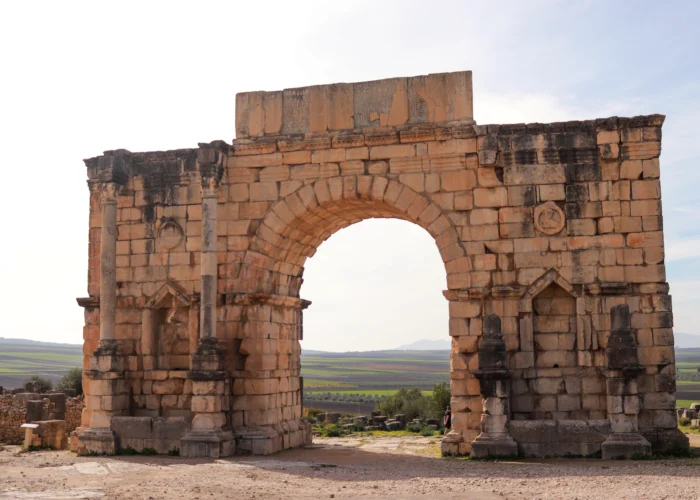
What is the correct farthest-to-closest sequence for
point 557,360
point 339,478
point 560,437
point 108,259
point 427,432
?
point 427,432
point 108,259
point 557,360
point 560,437
point 339,478

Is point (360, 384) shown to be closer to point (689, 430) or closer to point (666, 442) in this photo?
point (689, 430)

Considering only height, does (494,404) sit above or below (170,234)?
below

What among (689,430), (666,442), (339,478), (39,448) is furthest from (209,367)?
(689,430)

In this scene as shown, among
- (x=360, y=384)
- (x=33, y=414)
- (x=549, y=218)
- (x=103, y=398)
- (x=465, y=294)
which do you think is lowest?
(x=360, y=384)

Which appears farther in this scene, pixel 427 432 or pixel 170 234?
pixel 427 432

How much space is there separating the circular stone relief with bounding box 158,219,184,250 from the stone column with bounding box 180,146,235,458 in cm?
70

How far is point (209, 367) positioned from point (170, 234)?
2452 mm

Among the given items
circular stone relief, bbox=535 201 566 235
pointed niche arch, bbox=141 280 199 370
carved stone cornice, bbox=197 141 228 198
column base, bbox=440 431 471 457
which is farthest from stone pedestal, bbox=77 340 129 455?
circular stone relief, bbox=535 201 566 235

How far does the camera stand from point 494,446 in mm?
12281

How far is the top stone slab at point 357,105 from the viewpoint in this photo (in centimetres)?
1363

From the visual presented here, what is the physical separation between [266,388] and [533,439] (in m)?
4.23

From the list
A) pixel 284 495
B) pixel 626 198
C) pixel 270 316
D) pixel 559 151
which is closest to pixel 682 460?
pixel 626 198

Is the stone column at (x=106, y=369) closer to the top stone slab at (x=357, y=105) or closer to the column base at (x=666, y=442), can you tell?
the top stone slab at (x=357, y=105)

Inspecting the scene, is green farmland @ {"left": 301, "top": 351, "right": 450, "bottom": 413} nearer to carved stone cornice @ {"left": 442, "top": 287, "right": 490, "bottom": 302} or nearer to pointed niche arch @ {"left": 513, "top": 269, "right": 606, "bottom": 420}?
carved stone cornice @ {"left": 442, "top": 287, "right": 490, "bottom": 302}
